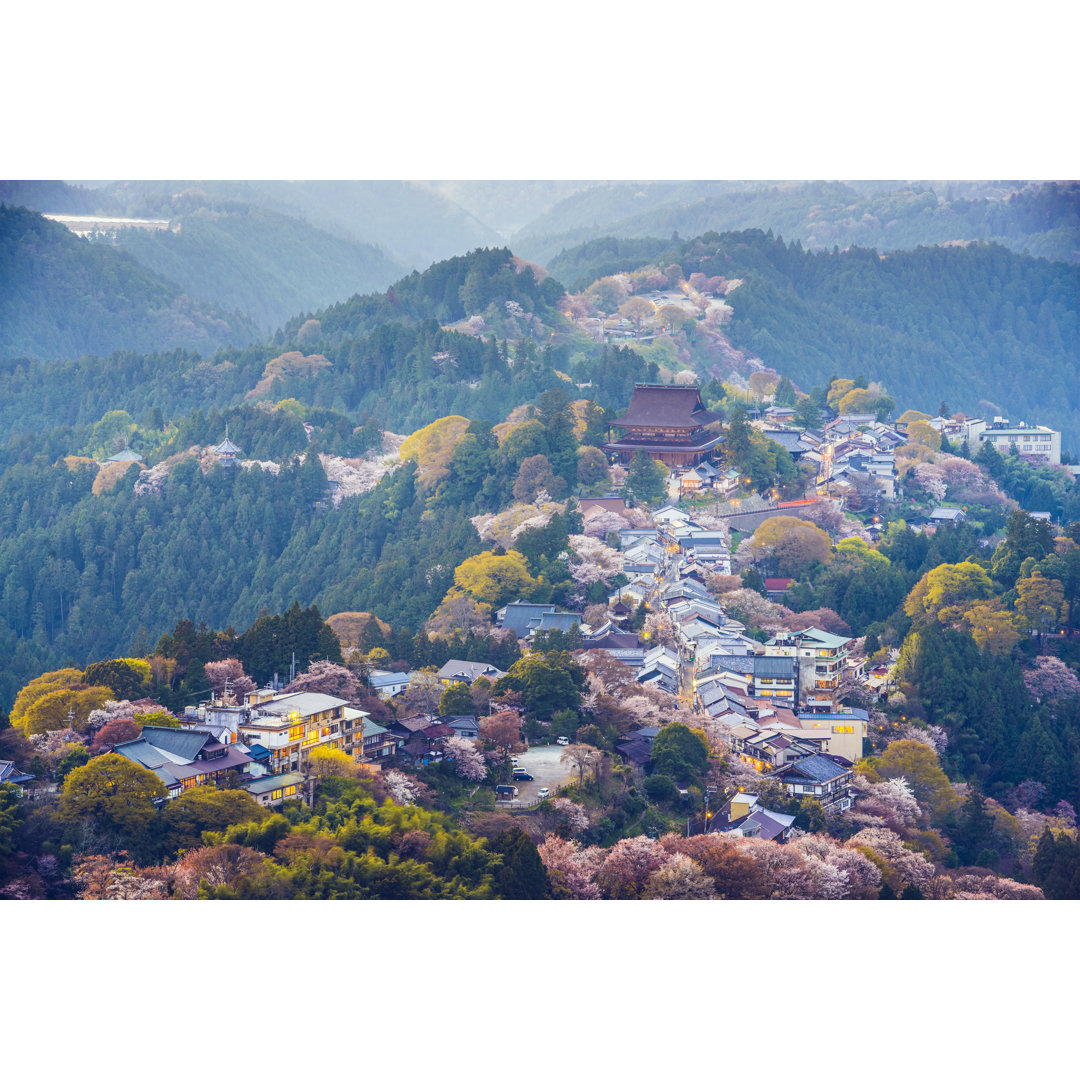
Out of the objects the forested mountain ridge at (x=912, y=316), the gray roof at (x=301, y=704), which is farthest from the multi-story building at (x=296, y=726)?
the forested mountain ridge at (x=912, y=316)

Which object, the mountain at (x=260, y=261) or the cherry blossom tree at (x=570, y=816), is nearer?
the cherry blossom tree at (x=570, y=816)

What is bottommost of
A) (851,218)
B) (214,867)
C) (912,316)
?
(214,867)

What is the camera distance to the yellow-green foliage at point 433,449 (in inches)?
1179

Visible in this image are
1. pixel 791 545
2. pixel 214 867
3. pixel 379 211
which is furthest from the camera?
pixel 379 211

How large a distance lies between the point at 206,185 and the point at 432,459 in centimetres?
3933

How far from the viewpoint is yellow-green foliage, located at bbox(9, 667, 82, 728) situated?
17.2 metres

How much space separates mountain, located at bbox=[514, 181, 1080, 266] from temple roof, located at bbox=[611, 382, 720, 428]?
23.3m

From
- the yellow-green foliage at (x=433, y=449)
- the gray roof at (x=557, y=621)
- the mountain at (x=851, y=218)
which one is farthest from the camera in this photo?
the mountain at (x=851, y=218)

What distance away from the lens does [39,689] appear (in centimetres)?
1789

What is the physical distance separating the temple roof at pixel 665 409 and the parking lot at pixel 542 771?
14.0 m

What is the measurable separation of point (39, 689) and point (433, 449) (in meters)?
14.4

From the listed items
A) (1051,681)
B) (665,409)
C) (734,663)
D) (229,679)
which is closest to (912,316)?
(665,409)

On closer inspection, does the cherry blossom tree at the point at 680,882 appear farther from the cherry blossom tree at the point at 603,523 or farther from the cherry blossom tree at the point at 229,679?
the cherry blossom tree at the point at 603,523

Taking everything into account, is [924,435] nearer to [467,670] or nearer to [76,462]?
[467,670]
